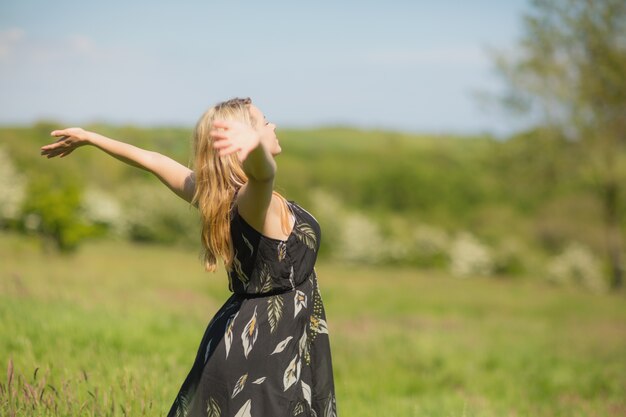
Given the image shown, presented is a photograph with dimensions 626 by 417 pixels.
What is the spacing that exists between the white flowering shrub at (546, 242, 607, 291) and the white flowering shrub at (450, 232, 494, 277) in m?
3.83

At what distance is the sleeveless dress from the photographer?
307 centimetres

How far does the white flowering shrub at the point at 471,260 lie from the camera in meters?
40.6

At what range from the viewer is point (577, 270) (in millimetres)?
37344

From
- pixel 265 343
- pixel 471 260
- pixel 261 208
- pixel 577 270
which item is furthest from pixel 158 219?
pixel 261 208

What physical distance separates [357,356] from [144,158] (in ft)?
21.1

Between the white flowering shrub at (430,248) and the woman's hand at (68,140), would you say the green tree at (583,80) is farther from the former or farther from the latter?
the woman's hand at (68,140)

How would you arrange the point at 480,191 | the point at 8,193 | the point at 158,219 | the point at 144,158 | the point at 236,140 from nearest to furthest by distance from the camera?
1. the point at 236,140
2. the point at 144,158
3. the point at 8,193
4. the point at 158,219
5. the point at 480,191

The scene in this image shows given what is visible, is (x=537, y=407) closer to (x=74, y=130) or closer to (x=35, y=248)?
(x=74, y=130)

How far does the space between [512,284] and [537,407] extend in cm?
2103

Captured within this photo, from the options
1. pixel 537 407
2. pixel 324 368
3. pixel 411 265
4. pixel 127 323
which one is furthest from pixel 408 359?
pixel 411 265

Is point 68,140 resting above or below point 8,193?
above

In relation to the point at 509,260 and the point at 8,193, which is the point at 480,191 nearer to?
the point at 509,260

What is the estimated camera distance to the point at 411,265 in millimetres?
45625

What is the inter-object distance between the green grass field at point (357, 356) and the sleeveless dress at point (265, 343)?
721 mm
